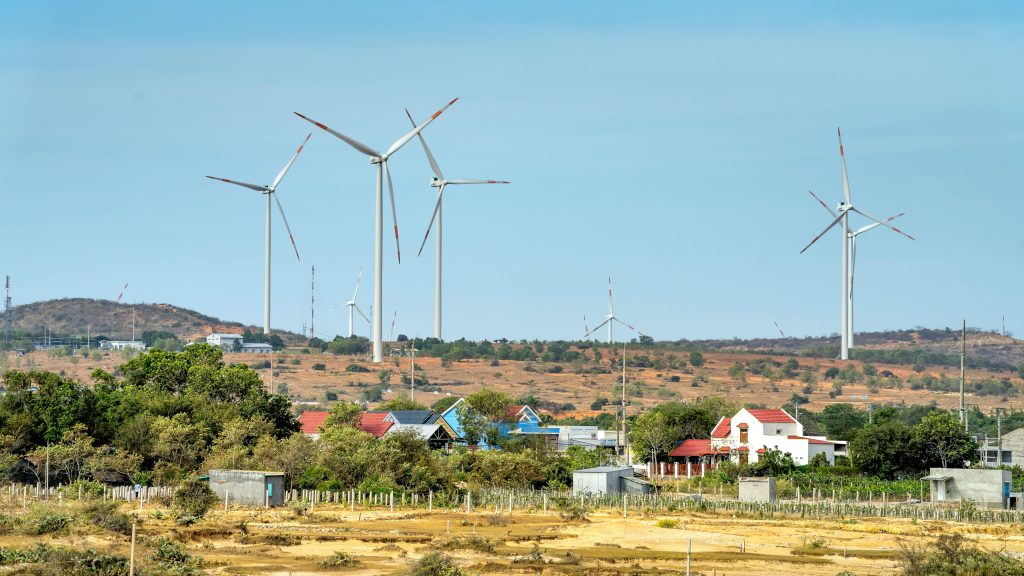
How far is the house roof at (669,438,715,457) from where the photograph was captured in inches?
4380

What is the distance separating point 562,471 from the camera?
90.8 metres

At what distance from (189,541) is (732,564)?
70.5 ft

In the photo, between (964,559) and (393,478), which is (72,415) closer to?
(393,478)

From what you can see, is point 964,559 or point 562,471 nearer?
point 964,559

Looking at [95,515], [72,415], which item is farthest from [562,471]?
[95,515]

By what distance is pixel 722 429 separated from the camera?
376 ft

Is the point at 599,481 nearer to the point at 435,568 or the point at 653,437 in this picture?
the point at 653,437

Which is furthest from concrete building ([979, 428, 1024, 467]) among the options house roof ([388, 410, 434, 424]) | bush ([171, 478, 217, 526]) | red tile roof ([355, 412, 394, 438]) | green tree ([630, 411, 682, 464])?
bush ([171, 478, 217, 526])

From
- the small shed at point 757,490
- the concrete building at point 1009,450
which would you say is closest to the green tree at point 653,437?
the concrete building at point 1009,450

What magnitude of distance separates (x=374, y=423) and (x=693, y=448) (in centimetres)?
2710

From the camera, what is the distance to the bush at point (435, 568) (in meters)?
42.4

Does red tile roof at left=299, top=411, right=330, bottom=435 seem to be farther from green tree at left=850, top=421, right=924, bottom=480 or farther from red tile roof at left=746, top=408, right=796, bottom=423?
green tree at left=850, top=421, right=924, bottom=480

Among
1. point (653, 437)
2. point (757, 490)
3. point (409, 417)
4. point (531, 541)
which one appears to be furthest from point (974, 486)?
point (409, 417)

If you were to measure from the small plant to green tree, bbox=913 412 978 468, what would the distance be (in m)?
55.5
